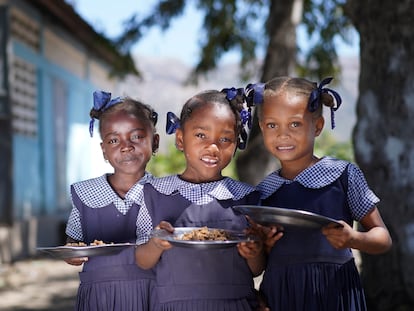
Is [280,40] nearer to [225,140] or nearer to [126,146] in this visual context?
[126,146]

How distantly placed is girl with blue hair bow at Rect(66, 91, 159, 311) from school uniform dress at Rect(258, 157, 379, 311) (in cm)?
57

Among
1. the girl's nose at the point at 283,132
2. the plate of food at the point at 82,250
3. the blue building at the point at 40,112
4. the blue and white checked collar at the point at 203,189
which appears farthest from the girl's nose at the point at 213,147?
the blue building at the point at 40,112

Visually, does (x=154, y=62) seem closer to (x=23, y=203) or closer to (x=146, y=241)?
(x=23, y=203)

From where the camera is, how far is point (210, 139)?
272cm

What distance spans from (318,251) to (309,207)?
0.58 feet

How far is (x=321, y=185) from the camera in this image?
2631 mm

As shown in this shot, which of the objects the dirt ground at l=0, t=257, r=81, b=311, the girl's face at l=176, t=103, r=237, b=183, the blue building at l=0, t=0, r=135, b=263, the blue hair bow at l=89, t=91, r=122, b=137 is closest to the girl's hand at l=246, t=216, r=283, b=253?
the girl's face at l=176, t=103, r=237, b=183

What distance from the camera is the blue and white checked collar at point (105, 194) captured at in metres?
2.94

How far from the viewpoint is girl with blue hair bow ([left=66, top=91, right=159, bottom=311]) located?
115 inches

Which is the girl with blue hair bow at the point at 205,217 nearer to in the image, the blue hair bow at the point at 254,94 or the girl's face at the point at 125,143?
the blue hair bow at the point at 254,94

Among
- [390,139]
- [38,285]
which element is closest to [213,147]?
[390,139]

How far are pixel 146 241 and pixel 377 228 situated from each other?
89 cm

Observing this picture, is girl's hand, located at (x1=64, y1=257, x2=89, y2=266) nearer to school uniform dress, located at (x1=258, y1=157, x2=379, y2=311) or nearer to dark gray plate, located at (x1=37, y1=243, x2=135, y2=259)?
dark gray plate, located at (x1=37, y1=243, x2=135, y2=259)

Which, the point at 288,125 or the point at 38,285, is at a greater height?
the point at 288,125
